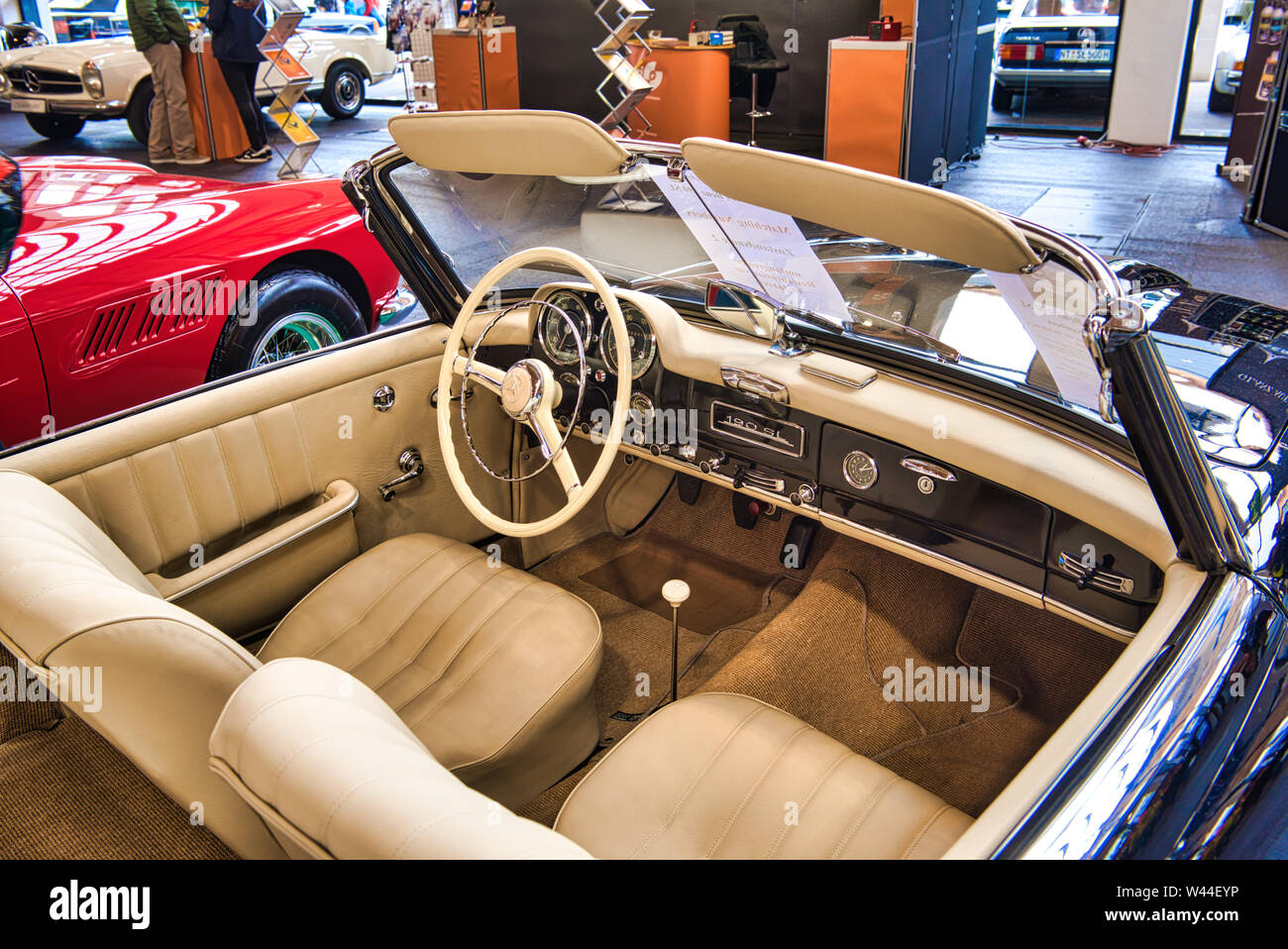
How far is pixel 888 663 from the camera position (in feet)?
7.84

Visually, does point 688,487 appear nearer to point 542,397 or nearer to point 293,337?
point 542,397

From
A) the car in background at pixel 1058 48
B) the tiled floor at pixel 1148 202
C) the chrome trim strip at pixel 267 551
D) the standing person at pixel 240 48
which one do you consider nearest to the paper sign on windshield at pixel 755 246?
the chrome trim strip at pixel 267 551

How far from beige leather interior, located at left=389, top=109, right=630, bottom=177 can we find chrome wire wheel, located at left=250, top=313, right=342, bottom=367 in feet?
4.35

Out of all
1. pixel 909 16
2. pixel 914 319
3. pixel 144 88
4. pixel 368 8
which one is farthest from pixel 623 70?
pixel 368 8

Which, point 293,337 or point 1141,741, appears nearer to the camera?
point 1141,741

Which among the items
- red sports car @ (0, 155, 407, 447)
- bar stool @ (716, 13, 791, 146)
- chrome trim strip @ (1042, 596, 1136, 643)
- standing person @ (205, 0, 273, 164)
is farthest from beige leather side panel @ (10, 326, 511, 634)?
standing person @ (205, 0, 273, 164)

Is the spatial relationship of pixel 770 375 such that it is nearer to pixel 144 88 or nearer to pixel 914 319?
pixel 914 319

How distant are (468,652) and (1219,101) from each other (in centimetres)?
1083

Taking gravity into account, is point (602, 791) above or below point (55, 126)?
below

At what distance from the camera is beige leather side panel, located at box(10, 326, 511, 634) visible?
2012mm

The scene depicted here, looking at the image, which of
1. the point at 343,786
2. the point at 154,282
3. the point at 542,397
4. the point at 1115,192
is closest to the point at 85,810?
the point at 343,786

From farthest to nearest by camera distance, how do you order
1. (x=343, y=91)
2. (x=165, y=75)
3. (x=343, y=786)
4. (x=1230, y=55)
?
(x=343, y=91)
(x=1230, y=55)
(x=165, y=75)
(x=343, y=786)

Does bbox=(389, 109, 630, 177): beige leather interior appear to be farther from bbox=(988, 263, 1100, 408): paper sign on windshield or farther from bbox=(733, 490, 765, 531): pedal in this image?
bbox=(733, 490, 765, 531): pedal
